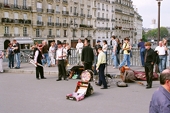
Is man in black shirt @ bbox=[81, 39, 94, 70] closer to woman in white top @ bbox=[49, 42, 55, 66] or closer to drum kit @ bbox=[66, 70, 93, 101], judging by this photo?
drum kit @ bbox=[66, 70, 93, 101]

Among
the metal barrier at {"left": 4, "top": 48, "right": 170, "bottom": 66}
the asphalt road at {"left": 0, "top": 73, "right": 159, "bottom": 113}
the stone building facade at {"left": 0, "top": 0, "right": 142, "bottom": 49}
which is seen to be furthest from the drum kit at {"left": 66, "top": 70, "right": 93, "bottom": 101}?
the stone building facade at {"left": 0, "top": 0, "right": 142, "bottom": 49}

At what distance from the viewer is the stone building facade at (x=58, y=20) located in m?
50.3

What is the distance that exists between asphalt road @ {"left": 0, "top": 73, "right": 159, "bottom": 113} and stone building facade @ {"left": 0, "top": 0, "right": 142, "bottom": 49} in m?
41.0

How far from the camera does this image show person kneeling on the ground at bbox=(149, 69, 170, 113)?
3.09 m

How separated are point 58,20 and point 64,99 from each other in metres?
55.0

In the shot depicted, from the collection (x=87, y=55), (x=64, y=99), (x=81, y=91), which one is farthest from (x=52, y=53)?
(x=64, y=99)

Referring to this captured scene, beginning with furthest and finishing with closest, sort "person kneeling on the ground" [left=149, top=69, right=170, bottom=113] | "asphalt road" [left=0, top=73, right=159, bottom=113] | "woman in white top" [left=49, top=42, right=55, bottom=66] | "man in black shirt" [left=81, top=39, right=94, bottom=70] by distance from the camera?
"woman in white top" [left=49, top=42, right=55, bottom=66] < "man in black shirt" [left=81, top=39, right=94, bottom=70] < "asphalt road" [left=0, top=73, right=159, bottom=113] < "person kneeling on the ground" [left=149, top=69, right=170, bottom=113]

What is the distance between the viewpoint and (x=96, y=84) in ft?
37.1

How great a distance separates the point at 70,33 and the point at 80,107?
58.5 m

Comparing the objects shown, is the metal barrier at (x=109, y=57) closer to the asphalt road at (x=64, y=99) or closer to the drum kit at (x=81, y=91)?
the asphalt road at (x=64, y=99)

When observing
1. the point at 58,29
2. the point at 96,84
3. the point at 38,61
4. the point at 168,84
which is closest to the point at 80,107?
the point at 96,84

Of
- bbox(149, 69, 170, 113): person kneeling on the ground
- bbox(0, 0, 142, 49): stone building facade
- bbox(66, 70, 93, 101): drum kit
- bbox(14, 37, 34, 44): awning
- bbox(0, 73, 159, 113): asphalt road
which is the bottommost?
bbox(0, 73, 159, 113): asphalt road

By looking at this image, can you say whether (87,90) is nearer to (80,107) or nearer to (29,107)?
(80,107)

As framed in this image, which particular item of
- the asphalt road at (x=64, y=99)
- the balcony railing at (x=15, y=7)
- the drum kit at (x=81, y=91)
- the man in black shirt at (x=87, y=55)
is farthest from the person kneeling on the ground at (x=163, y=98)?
the balcony railing at (x=15, y=7)
